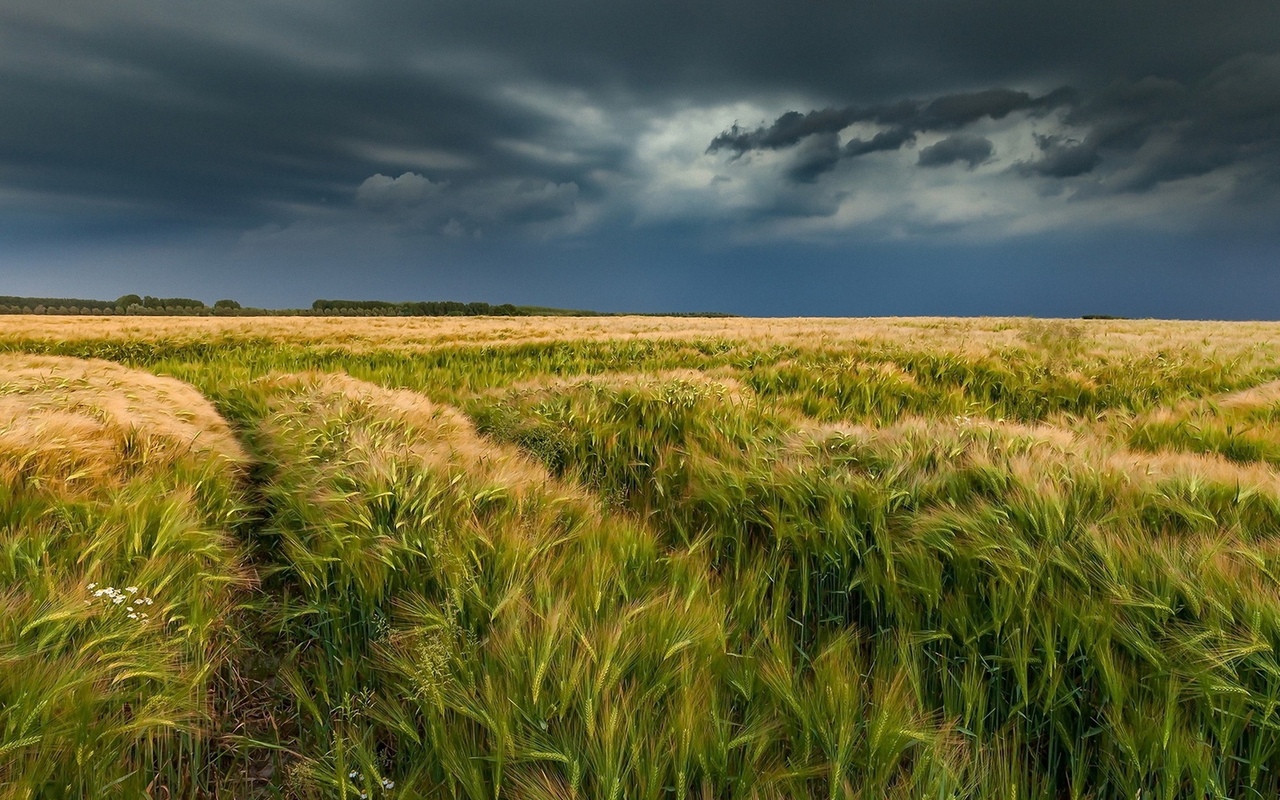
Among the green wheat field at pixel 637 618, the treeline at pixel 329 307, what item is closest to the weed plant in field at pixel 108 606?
the green wheat field at pixel 637 618

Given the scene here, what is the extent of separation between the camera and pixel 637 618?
165 cm

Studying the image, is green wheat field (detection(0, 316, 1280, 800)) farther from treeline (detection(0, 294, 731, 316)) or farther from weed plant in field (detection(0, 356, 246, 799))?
treeline (detection(0, 294, 731, 316))

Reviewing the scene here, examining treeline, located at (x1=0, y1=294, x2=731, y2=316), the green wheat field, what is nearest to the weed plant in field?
the green wheat field

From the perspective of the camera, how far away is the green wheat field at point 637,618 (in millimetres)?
1287

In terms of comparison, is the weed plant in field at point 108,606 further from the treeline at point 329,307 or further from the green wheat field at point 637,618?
the treeline at point 329,307

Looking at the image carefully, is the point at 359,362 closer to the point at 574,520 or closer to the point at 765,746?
the point at 574,520

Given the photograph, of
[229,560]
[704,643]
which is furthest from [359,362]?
[704,643]

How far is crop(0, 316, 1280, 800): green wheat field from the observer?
1.29 m

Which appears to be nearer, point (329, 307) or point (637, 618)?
point (637, 618)

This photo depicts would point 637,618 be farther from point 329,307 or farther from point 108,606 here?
point 329,307

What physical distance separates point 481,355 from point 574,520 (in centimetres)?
893

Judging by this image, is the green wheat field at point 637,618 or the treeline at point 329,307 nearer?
the green wheat field at point 637,618

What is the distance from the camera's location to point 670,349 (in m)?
11.9

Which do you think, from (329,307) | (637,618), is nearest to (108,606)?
(637,618)
